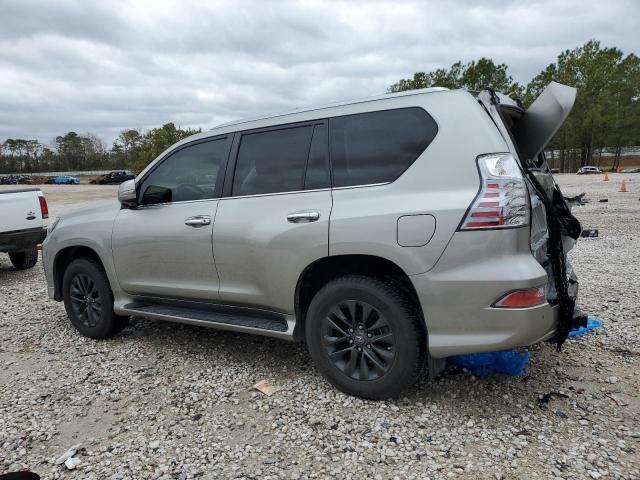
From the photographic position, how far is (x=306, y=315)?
130 inches

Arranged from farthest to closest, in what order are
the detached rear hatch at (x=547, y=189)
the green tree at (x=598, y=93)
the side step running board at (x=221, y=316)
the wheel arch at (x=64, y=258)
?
1. the green tree at (x=598, y=93)
2. the wheel arch at (x=64, y=258)
3. the side step running board at (x=221, y=316)
4. the detached rear hatch at (x=547, y=189)

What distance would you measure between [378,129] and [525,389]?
1.97 m

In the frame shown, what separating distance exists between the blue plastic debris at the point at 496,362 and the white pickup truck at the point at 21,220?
267 inches

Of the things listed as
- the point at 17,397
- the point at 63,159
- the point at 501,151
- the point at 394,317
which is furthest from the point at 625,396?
the point at 63,159

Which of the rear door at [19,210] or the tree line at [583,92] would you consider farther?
the tree line at [583,92]

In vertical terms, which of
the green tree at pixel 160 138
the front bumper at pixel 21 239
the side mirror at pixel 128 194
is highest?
the green tree at pixel 160 138

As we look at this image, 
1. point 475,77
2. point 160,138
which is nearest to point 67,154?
point 160,138

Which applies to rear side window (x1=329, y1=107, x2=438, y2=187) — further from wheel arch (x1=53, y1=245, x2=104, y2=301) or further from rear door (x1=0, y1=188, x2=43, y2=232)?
rear door (x1=0, y1=188, x2=43, y2=232)

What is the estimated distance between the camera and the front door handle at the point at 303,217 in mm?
3070

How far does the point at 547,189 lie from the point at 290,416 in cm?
223

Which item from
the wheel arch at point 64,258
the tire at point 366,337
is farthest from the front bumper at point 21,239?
the tire at point 366,337

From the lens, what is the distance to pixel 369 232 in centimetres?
286

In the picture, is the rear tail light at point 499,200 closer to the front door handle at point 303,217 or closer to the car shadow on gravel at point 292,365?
the front door handle at point 303,217

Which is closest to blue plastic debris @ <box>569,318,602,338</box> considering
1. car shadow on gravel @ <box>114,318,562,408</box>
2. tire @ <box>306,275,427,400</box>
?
car shadow on gravel @ <box>114,318,562,408</box>
